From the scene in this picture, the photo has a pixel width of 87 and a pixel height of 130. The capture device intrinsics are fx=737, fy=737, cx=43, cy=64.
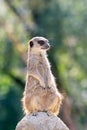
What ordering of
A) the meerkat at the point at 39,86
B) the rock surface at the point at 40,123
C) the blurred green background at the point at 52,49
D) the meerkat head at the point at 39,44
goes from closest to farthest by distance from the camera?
the rock surface at the point at 40,123 < the meerkat head at the point at 39,44 < the meerkat at the point at 39,86 < the blurred green background at the point at 52,49

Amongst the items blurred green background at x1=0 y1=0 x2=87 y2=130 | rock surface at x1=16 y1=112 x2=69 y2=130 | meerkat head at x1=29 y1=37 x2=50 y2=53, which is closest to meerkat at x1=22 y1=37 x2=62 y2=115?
meerkat head at x1=29 y1=37 x2=50 y2=53

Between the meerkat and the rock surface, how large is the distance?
23 cm

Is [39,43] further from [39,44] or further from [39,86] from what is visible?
[39,86]

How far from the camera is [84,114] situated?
21312mm

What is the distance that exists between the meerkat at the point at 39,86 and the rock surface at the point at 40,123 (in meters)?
0.23

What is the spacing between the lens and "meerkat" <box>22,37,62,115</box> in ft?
26.0

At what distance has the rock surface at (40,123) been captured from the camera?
7.61 meters

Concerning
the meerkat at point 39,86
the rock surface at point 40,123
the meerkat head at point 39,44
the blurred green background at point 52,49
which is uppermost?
the blurred green background at point 52,49

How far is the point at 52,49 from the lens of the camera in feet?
66.6

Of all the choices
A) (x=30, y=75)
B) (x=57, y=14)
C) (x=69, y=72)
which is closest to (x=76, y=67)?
(x=69, y=72)

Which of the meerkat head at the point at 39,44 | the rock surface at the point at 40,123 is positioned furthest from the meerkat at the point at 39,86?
the rock surface at the point at 40,123

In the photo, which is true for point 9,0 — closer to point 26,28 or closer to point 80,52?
Result: point 26,28

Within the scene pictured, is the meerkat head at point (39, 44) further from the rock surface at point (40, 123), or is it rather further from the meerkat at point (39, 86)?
the rock surface at point (40, 123)

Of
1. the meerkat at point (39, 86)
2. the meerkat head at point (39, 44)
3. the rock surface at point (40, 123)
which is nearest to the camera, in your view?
the rock surface at point (40, 123)
